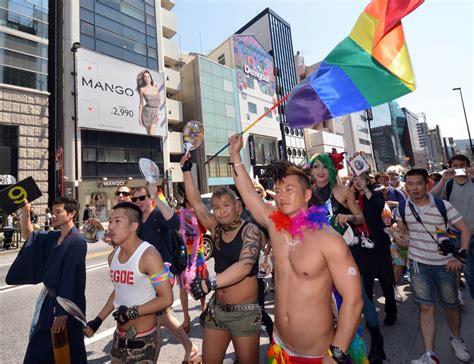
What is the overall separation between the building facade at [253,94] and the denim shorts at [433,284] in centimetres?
3528

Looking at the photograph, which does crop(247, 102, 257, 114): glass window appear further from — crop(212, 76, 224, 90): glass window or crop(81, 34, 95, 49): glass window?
crop(81, 34, 95, 49): glass window

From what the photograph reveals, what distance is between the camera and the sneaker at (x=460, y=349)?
10.1ft

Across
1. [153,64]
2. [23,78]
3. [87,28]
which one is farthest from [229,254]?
[153,64]

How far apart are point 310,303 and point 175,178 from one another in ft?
103

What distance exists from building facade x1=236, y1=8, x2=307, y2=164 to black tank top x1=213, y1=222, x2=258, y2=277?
49.1 metres

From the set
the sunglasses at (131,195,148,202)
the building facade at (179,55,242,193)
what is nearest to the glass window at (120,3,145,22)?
the building facade at (179,55,242,193)

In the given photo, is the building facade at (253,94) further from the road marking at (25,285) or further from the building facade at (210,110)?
the road marking at (25,285)

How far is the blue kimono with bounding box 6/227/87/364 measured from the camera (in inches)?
103

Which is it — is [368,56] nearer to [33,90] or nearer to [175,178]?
[33,90]

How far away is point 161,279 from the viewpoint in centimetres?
240

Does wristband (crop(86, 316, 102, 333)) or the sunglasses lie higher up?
the sunglasses

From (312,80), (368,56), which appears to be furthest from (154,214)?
(368,56)

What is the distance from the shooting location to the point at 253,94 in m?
43.3

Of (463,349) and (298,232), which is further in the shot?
(463,349)
